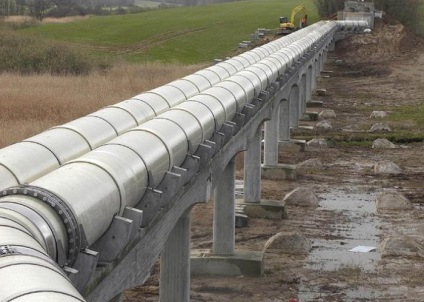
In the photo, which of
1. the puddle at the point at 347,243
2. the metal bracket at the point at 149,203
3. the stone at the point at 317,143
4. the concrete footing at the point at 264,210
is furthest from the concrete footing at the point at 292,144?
the metal bracket at the point at 149,203

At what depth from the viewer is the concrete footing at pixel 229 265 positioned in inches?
730

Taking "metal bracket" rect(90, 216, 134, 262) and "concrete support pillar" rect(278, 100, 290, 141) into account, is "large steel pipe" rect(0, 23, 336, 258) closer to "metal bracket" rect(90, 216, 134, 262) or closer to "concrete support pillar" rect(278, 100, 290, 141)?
"metal bracket" rect(90, 216, 134, 262)

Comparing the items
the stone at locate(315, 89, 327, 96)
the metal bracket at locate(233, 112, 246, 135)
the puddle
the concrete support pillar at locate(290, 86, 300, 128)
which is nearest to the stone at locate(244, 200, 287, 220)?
the puddle

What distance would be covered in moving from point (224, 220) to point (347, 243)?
14.1ft

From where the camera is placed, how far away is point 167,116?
38.1 feet

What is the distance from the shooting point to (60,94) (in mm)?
40406

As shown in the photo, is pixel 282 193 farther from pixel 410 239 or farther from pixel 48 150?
pixel 48 150

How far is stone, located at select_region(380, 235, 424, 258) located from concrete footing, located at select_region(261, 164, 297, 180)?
29.5ft

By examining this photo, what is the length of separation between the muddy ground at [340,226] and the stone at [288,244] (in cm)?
18

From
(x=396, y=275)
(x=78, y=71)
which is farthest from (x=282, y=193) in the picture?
(x=78, y=71)

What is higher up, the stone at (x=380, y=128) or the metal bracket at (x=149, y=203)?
the metal bracket at (x=149, y=203)

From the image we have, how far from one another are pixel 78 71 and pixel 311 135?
22.4 m

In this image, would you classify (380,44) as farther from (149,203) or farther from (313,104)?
(149,203)

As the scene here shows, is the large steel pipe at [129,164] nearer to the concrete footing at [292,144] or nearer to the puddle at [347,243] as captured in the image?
the puddle at [347,243]
